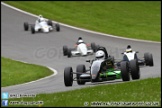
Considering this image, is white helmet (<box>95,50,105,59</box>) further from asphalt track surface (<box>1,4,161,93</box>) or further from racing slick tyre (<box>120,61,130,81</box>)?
asphalt track surface (<box>1,4,161,93</box>)

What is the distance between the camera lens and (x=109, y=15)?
49000 millimetres

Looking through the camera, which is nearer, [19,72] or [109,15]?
[19,72]

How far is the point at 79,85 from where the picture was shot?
20672mm

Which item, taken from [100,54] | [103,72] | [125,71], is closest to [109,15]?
[100,54]

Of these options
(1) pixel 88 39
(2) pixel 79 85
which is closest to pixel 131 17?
(1) pixel 88 39

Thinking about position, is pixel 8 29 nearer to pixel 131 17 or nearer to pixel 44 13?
pixel 44 13

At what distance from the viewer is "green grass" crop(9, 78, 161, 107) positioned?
12634 millimetres

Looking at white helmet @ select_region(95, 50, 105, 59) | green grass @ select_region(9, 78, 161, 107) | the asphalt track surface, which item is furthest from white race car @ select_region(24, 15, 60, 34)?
green grass @ select_region(9, 78, 161, 107)

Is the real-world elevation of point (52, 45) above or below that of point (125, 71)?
above

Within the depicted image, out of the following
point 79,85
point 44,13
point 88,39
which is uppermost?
point 44,13

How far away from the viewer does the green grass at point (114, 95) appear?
497 inches

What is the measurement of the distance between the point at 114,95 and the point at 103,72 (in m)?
6.30

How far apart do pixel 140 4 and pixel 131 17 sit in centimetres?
613

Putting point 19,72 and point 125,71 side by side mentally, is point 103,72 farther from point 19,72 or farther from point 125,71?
point 19,72
